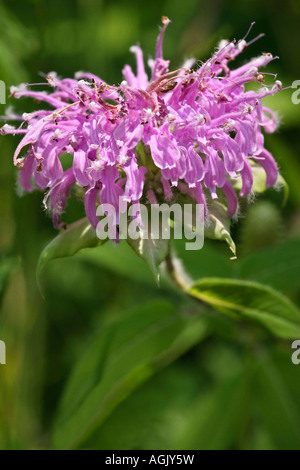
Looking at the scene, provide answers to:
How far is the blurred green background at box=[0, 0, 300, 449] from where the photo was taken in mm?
1968

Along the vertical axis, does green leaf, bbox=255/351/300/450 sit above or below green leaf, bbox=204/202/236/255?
below

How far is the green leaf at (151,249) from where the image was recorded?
147 cm

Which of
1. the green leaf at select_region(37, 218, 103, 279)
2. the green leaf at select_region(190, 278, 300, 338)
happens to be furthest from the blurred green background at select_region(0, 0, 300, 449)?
the green leaf at select_region(37, 218, 103, 279)

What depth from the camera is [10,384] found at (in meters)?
2.24

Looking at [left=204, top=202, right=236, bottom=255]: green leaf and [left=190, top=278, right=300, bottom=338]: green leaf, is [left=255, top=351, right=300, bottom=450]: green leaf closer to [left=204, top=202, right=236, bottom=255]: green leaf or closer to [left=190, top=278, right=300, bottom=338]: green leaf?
[left=190, top=278, right=300, bottom=338]: green leaf

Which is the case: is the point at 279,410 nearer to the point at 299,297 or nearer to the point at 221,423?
the point at 221,423

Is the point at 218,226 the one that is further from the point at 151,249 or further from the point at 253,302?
the point at 253,302

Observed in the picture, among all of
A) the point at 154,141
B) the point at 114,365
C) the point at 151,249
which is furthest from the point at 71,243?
the point at 114,365

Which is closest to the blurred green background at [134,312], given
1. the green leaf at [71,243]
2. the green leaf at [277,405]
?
the green leaf at [277,405]

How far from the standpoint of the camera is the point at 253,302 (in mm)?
1691

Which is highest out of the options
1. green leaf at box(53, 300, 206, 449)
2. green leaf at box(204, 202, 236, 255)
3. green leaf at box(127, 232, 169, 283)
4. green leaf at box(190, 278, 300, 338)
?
green leaf at box(204, 202, 236, 255)

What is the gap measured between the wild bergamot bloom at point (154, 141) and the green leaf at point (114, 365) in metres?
0.52

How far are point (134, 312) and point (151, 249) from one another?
1.83 ft

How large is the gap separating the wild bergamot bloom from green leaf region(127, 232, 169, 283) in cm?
11
